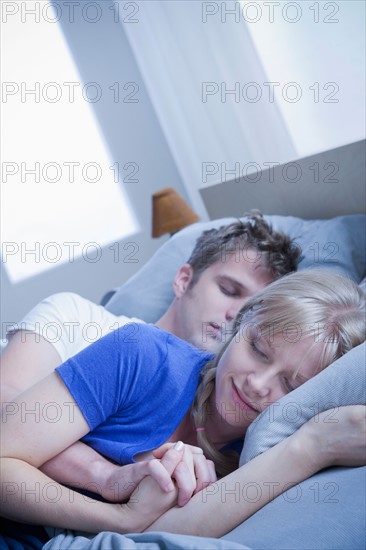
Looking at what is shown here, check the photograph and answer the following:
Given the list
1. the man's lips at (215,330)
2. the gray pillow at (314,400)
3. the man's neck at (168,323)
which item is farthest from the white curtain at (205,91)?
Result: the gray pillow at (314,400)

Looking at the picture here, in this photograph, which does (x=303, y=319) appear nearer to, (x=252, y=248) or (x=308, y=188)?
(x=252, y=248)

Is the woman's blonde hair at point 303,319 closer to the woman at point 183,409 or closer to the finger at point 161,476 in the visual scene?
the woman at point 183,409

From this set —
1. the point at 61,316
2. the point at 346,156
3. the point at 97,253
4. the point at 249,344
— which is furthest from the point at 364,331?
the point at 97,253

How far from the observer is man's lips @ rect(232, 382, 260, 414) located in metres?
1.05

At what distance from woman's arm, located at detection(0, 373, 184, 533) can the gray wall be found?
2.34 meters

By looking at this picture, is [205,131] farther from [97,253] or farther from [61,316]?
[61,316]

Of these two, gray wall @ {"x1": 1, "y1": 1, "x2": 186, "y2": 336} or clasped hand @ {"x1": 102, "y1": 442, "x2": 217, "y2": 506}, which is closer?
clasped hand @ {"x1": 102, "y1": 442, "x2": 217, "y2": 506}

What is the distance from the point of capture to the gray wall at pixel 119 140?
348 cm

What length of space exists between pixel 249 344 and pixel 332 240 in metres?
0.85

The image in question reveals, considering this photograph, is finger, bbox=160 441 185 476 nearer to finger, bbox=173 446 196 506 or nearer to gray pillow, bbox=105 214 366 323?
finger, bbox=173 446 196 506

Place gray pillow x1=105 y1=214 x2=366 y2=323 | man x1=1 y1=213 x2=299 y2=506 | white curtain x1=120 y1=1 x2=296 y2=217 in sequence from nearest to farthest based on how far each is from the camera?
man x1=1 y1=213 x2=299 y2=506 < gray pillow x1=105 y1=214 x2=366 y2=323 < white curtain x1=120 y1=1 x2=296 y2=217

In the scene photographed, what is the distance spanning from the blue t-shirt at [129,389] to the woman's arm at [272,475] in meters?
0.18

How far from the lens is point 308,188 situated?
6.91 feet

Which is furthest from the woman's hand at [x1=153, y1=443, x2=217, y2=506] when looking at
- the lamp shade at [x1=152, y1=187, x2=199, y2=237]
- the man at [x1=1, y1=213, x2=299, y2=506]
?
the lamp shade at [x1=152, y1=187, x2=199, y2=237]
